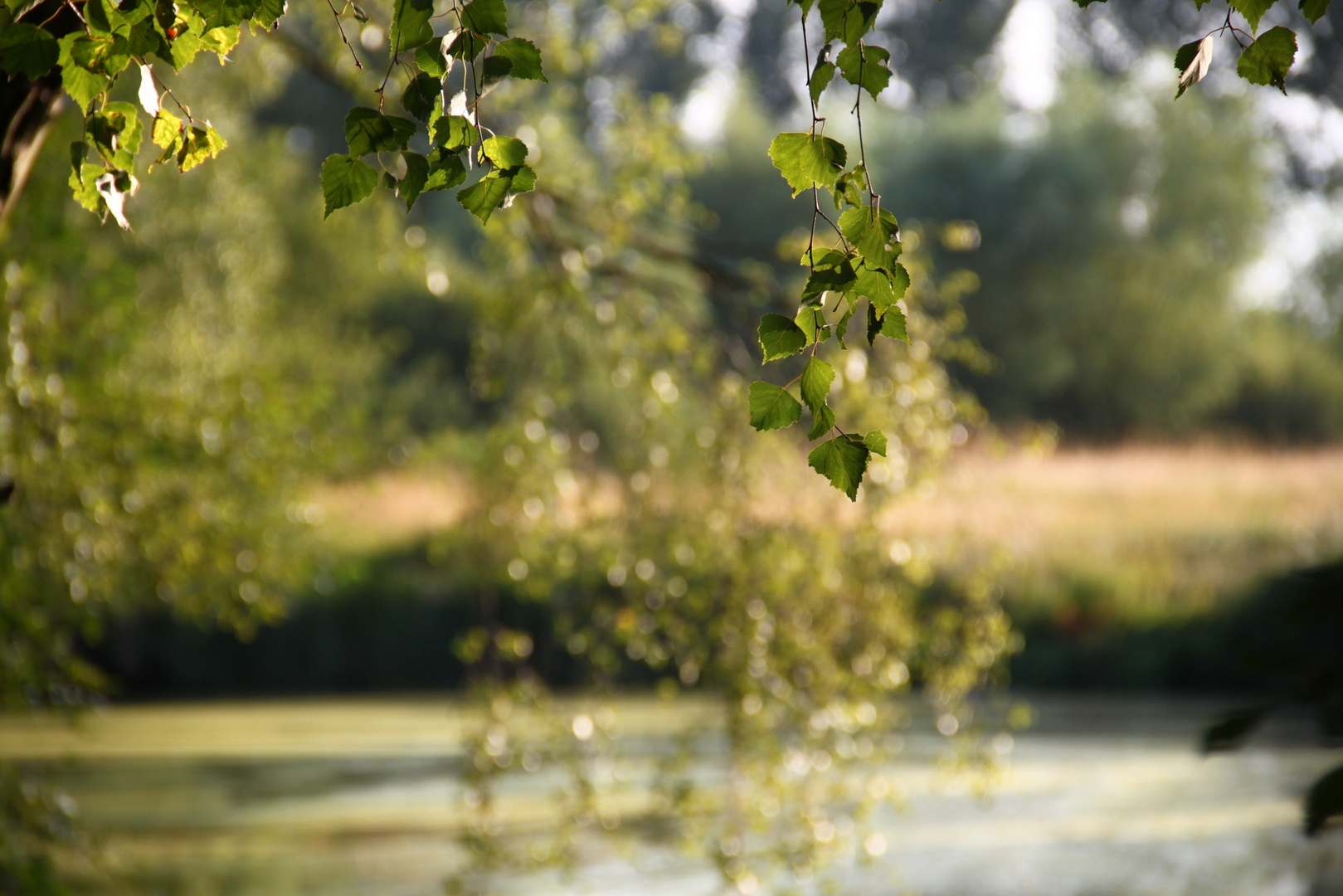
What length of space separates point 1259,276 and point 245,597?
1831 cm

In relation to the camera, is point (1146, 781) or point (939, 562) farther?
point (1146, 781)

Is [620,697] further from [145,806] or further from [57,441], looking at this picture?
[57,441]

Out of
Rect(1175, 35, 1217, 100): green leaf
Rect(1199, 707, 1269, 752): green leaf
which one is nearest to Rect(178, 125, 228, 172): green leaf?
Rect(1175, 35, 1217, 100): green leaf

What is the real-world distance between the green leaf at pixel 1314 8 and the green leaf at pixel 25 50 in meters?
0.82

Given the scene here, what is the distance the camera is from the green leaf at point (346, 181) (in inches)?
37.3

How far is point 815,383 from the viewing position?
91 centimetres

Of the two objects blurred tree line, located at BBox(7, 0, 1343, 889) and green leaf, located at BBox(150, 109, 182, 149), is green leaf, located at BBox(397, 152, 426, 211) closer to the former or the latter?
green leaf, located at BBox(150, 109, 182, 149)

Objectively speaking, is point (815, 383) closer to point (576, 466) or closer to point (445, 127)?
point (445, 127)

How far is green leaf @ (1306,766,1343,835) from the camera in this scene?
63cm

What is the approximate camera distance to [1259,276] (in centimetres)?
1903

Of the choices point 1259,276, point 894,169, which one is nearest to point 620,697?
point 894,169

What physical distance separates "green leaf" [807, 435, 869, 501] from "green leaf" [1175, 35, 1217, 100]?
0.30 metres

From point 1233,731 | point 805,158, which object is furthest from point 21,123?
point 1233,731

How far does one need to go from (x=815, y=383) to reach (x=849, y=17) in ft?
0.81
